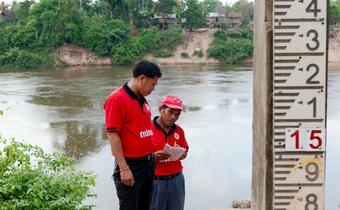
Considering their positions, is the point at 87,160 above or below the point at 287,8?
below

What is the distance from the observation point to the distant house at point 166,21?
40.9 meters

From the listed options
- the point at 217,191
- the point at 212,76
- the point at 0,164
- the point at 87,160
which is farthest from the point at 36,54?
the point at 0,164

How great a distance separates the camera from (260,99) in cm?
216

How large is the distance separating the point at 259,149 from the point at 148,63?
1.28m

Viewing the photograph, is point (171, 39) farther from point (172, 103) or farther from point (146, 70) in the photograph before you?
point (146, 70)

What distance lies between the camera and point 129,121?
3.12 metres

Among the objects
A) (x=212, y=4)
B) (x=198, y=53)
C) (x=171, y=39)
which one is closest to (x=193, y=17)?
(x=171, y=39)

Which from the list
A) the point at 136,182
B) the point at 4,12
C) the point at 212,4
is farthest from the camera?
the point at 212,4

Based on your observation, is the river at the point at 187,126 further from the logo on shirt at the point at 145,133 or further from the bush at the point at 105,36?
the bush at the point at 105,36

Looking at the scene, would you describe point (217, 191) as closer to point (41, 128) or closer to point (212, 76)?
point (41, 128)

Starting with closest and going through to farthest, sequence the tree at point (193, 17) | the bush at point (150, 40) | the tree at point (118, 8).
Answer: the bush at point (150, 40), the tree at point (118, 8), the tree at point (193, 17)

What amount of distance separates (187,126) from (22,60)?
23.8m

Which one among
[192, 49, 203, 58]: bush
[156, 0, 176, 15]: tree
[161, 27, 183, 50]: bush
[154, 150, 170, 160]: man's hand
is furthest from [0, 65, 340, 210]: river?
[156, 0, 176, 15]: tree

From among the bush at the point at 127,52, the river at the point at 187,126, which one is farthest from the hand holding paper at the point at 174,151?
the bush at the point at 127,52
